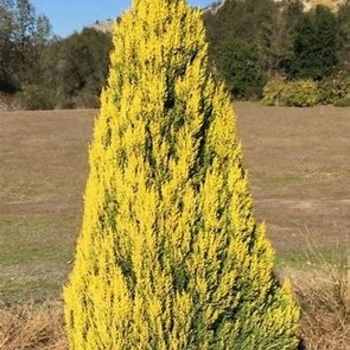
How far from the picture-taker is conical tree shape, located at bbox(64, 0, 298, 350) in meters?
3.03

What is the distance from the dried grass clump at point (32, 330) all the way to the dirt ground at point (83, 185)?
1942mm

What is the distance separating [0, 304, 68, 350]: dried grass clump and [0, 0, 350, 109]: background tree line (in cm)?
3337

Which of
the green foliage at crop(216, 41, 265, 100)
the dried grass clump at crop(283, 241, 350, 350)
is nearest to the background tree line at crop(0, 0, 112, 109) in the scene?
the green foliage at crop(216, 41, 265, 100)

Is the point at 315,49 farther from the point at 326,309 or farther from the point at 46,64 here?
the point at 326,309

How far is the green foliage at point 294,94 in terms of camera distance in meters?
36.8

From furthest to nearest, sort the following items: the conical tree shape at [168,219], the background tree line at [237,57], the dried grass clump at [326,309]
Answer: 1. the background tree line at [237,57]
2. the dried grass clump at [326,309]
3. the conical tree shape at [168,219]

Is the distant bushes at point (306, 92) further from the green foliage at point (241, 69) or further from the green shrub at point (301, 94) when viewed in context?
the green foliage at point (241, 69)

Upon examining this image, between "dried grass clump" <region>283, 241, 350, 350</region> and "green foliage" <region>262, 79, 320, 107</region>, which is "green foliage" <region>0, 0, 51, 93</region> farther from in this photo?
"dried grass clump" <region>283, 241, 350, 350</region>

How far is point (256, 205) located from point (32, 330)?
10.7 m

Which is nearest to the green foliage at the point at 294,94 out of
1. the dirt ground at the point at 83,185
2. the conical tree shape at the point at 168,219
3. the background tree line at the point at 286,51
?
the dirt ground at the point at 83,185

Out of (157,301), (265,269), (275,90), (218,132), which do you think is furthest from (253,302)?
(275,90)

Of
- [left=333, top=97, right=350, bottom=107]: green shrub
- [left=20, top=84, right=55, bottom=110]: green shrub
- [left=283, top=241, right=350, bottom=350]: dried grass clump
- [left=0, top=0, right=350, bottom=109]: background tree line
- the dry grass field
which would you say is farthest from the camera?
[left=0, top=0, right=350, bottom=109]: background tree line

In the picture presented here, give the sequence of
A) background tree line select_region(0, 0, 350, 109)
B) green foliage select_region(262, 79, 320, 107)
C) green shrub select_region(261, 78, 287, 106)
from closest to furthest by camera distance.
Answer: green foliage select_region(262, 79, 320, 107)
green shrub select_region(261, 78, 287, 106)
background tree line select_region(0, 0, 350, 109)

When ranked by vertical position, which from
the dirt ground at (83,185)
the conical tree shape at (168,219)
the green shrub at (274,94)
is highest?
the conical tree shape at (168,219)
